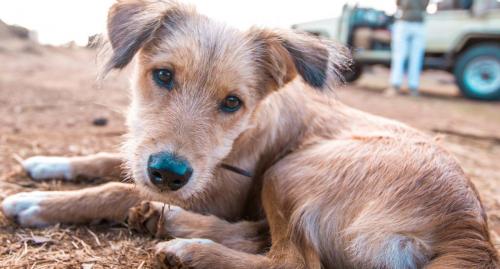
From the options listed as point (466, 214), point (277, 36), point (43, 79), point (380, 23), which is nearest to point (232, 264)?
point (466, 214)

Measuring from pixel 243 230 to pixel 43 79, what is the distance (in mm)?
8249

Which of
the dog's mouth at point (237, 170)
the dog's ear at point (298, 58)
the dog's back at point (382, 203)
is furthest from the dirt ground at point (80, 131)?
the dog's ear at point (298, 58)

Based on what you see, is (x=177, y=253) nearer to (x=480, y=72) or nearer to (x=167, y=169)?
(x=167, y=169)

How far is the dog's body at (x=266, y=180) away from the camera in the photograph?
2.74m

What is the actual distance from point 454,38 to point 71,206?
42.0 feet

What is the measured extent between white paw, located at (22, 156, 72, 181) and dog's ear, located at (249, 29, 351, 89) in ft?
5.44

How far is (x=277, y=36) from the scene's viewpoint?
356 centimetres

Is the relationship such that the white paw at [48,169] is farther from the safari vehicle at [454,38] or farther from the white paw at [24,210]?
the safari vehicle at [454,38]

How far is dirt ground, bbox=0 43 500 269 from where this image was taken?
9.55ft

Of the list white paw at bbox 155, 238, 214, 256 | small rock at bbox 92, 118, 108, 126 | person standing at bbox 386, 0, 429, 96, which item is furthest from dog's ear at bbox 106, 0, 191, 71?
person standing at bbox 386, 0, 429, 96

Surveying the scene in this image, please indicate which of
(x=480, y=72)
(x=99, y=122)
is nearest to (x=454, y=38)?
(x=480, y=72)

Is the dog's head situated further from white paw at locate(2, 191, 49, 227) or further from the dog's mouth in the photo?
white paw at locate(2, 191, 49, 227)

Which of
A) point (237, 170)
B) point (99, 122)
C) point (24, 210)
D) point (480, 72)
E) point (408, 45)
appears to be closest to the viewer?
point (24, 210)

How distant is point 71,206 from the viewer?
3234 mm
